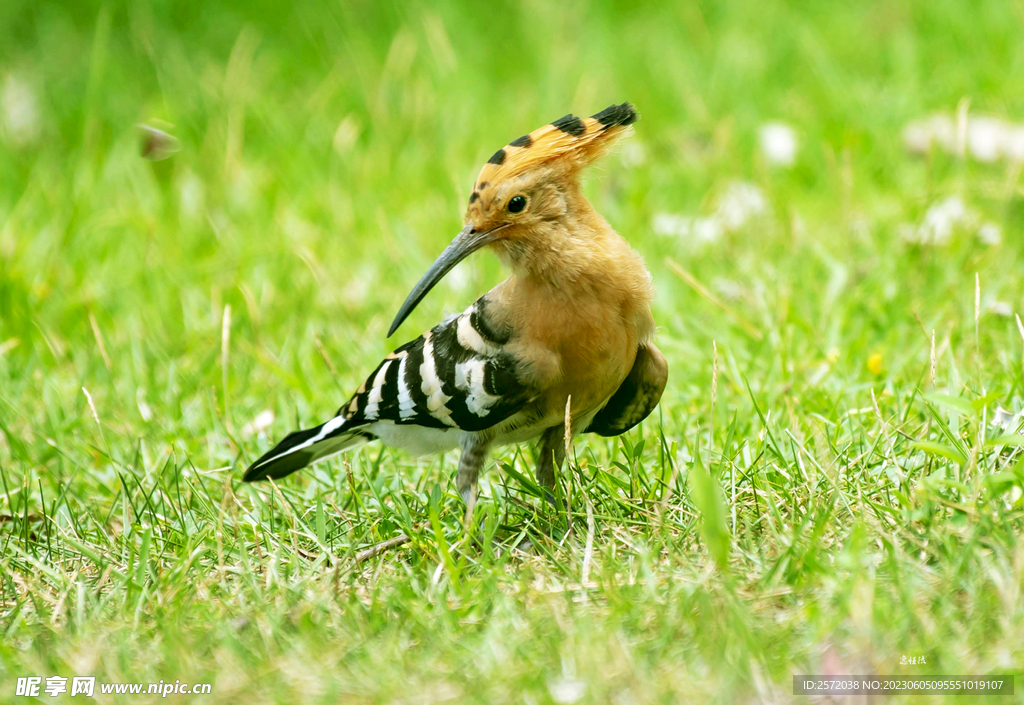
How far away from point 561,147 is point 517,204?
18 cm

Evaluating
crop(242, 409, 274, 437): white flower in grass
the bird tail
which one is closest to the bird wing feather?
the bird tail

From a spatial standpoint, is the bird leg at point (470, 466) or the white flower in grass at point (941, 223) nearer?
the bird leg at point (470, 466)

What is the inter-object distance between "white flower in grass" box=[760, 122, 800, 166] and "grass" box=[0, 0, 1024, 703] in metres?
0.08

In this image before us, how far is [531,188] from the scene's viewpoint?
2740 mm

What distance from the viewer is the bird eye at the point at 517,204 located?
2.74 m

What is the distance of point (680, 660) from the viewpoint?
202 cm

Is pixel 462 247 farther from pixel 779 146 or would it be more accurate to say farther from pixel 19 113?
Result: pixel 19 113

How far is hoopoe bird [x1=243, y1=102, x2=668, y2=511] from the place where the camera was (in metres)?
2.72

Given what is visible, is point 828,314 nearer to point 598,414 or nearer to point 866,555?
point 598,414

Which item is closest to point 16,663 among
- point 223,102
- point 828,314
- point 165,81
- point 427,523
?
point 427,523

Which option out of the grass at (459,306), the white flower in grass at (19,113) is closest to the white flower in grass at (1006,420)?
the grass at (459,306)

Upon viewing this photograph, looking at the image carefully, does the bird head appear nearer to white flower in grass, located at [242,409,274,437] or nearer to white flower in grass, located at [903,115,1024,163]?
white flower in grass, located at [242,409,274,437]

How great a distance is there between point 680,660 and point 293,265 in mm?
3247

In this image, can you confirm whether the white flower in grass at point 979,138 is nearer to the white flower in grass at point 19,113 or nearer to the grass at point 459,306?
the grass at point 459,306
